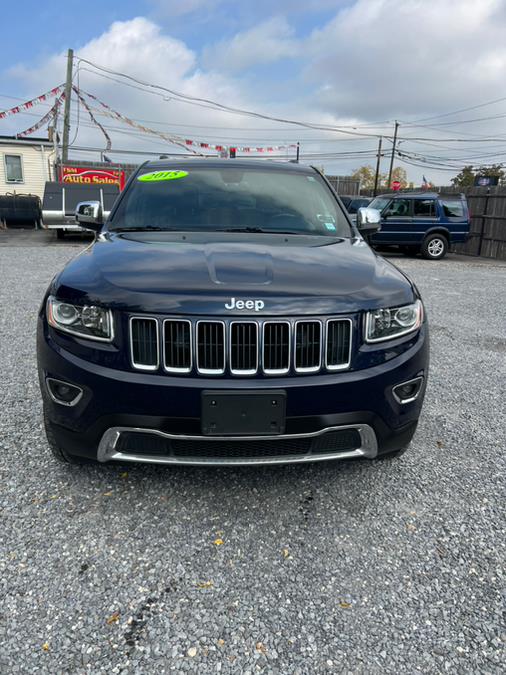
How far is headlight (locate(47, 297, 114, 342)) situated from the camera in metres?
2.11

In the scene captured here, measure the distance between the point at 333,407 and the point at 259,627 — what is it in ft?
2.82

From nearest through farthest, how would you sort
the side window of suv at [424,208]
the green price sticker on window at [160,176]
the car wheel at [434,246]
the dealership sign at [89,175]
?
1. the green price sticker on window at [160,176]
2. the side window of suv at [424,208]
3. the car wheel at [434,246]
4. the dealership sign at [89,175]

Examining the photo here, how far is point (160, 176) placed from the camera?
365 cm

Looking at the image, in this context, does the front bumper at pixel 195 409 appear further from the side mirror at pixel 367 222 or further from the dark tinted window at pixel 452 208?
the dark tinted window at pixel 452 208

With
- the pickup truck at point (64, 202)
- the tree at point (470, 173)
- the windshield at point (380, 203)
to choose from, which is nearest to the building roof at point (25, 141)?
the pickup truck at point (64, 202)

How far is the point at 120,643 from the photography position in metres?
1.67

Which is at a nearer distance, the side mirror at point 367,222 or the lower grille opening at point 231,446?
the lower grille opening at point 231,446

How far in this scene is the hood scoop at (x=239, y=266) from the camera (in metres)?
2.17

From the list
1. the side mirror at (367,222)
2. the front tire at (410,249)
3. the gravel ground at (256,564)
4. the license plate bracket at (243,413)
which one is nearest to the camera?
the gravel ground at (256,564)

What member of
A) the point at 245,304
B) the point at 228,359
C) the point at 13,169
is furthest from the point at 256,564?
the point at 13,169

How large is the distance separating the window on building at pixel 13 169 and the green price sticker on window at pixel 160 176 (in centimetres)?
2373

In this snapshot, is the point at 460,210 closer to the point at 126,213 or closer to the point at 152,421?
the point at 126,213

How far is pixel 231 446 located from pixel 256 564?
19.2 inches

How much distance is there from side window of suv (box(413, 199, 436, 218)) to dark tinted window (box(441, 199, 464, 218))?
33 cm
